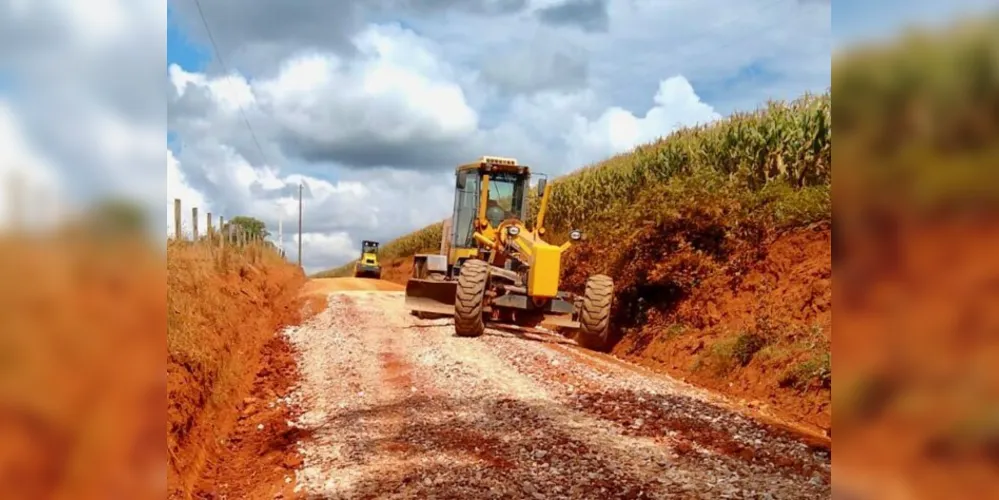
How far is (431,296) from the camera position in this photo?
44.8ft

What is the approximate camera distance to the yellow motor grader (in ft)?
39.1

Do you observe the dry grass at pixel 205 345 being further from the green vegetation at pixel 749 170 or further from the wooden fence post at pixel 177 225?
the green vegetation at pixel 749 170

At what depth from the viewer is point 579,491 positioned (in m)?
5.10

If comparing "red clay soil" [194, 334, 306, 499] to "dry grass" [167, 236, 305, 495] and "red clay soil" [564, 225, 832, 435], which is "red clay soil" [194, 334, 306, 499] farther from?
"red clay soil" [564, 225, 832, 435]

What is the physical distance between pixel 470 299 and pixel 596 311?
219 cm

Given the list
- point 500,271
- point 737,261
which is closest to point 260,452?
point 500,271

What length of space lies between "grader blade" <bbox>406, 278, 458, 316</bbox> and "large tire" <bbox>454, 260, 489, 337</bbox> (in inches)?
64.7

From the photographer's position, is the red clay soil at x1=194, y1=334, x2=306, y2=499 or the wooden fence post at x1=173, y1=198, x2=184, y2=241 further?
the wooden fence post at x1=173, y1=198, x2=184, y2=241
